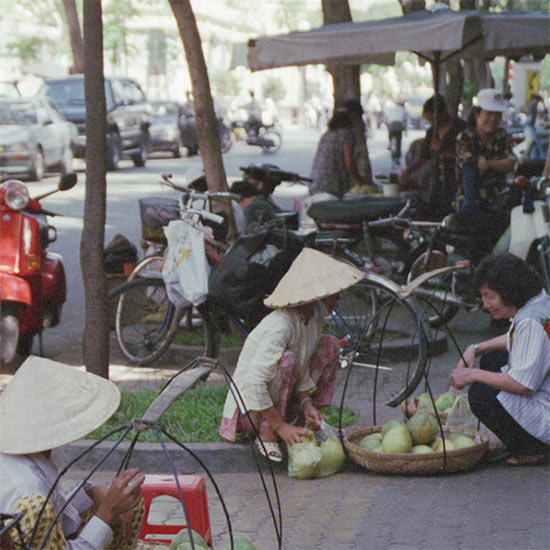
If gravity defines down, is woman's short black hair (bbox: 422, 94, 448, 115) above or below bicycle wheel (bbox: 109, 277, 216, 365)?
above

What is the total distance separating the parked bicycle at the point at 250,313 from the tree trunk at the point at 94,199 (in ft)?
2.95

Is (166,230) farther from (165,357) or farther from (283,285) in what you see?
(283,285)

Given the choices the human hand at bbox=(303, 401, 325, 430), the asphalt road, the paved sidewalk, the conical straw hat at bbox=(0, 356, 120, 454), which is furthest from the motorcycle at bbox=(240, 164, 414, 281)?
the conical straw hat at bbox=(0, 356, 120, 454)

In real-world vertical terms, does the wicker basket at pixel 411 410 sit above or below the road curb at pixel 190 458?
above

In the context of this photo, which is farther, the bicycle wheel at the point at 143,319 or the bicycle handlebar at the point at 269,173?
the bicycle handlebar at the point at 269,173

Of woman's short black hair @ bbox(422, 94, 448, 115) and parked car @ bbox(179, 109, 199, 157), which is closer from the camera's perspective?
woman's short black hair @ bbox(422, 94, 448, 115)

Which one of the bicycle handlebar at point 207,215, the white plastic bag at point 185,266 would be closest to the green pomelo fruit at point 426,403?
the white plastic bag at point 185,266

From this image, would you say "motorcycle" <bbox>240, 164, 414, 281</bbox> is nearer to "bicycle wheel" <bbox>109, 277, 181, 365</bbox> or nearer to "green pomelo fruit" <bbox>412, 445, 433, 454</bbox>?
"bicycle wheel" <bbox>109, 277, 181, 365</bbox>

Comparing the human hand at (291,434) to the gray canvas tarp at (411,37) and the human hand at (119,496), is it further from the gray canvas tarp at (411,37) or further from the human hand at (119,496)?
the gray canvas tarp at (411,37)

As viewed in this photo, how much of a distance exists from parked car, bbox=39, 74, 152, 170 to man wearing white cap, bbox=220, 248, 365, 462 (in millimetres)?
18007

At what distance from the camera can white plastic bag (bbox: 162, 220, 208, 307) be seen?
22.5 ft

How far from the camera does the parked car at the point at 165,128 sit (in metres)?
27.8

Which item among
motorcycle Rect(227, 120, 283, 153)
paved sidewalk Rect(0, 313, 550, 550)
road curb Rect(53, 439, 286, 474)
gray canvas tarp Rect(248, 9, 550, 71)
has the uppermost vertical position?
gray canvas tarp Rect(248, 9, 550, 71)

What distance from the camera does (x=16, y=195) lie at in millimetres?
7258
